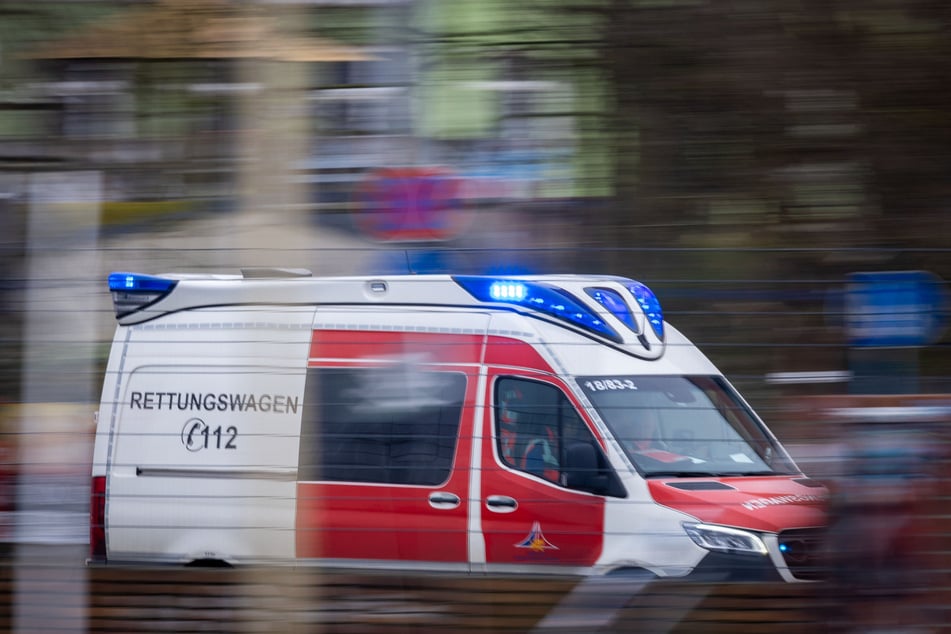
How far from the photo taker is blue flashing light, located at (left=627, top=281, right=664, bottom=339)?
365 centimetres

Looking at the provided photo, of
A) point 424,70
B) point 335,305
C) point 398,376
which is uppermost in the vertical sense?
point 424,70

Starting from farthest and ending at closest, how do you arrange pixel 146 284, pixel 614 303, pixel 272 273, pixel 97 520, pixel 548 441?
pixel 146 284
pixel 548 441
pixel 614 303
pixel 97 520
pixel 272 273

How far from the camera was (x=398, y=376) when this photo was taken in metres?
5.22

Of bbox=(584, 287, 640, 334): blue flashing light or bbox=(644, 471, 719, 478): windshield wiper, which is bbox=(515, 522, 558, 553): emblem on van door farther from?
bbox=(584, 287, 640, 334): blue flashing light

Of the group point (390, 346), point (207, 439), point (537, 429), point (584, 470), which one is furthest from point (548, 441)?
point (207, 439)

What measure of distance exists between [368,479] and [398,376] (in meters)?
0.78

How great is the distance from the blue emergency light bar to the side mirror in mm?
2058

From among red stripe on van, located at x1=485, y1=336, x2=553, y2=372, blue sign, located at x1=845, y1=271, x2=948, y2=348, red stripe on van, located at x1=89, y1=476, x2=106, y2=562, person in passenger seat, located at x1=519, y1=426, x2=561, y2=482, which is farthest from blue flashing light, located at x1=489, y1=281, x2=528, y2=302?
red stripe on van, located at x1=89, y1=476, x2=106, y2=562

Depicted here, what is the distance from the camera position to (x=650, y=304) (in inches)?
146

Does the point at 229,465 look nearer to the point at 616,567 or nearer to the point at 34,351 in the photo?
the point at 34,351

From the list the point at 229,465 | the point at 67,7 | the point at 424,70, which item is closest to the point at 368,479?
the point at 229,465

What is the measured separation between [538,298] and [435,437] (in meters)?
0.75

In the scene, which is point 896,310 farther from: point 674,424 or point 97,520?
point 97,520

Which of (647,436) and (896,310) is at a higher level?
(896,310)
